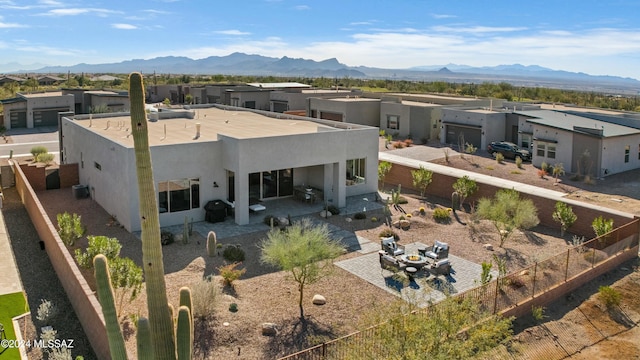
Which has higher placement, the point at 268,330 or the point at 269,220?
the point at 269,220

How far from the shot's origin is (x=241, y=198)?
2442cm

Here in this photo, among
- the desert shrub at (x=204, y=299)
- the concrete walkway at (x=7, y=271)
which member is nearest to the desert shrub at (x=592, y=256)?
the desert shrub at (x=204, y=299)

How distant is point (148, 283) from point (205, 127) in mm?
22336

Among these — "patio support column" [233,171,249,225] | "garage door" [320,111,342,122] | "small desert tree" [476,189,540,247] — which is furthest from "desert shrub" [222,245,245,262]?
"garage door" [320,111,342,122]

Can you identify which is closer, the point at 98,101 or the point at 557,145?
the point at 557,145

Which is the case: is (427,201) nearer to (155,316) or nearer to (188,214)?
(188,214)

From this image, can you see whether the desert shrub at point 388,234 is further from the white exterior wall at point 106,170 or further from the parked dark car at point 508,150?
the parked dark car at point 508,150

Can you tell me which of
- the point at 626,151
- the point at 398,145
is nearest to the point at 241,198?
the point at 398,145

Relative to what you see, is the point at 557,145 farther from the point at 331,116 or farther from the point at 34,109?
the point at 34,109

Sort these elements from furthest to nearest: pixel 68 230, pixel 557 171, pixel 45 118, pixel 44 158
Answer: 1. pixel 45 118
2. pixel 44 158
3. pixel 557 171
4. pixel 68 230

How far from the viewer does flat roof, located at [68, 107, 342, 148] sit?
27.2 meters

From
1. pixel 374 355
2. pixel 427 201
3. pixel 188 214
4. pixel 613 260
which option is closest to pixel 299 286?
pixel 374 355

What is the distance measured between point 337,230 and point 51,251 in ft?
36.6

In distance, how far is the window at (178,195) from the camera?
24141 mm
